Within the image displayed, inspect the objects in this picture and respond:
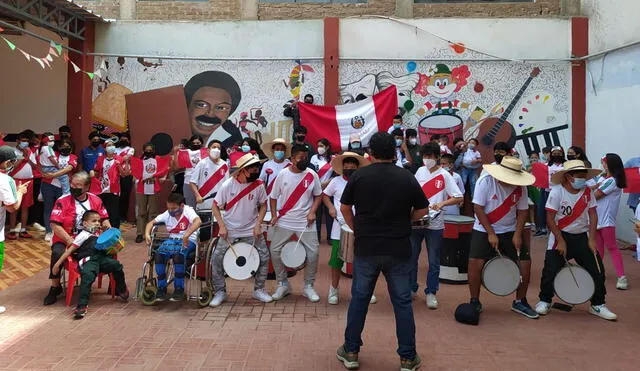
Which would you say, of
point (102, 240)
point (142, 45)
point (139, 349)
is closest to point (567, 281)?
point (139, 349)

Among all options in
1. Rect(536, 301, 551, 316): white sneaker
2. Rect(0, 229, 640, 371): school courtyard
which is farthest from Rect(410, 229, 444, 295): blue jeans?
Rect(536, 301, 551, 316): white sneaker

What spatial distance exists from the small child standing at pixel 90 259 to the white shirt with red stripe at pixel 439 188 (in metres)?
3.68

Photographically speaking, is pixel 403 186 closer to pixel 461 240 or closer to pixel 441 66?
pixel 461 240

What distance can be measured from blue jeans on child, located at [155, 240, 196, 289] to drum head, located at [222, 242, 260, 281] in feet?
1.55

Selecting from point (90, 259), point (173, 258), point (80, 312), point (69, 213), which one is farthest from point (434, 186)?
point (69, 213)

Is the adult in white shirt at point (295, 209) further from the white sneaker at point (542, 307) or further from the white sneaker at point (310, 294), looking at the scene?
the white sneaker at point (542, 307)

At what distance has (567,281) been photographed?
5.97 meters

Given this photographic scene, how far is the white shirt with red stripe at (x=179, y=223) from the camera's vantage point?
6484 millimetres

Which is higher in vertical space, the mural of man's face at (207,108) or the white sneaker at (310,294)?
the mural of man's face at (207,108)

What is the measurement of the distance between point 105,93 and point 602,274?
433 inches

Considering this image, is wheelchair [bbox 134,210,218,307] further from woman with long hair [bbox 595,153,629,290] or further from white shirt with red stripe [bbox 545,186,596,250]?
woman with long hair [bbox 595,153,629,290]

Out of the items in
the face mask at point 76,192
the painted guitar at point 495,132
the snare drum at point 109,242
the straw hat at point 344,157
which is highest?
the painted guitar at point 495,132

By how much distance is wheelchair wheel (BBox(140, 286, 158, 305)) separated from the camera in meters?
6.27

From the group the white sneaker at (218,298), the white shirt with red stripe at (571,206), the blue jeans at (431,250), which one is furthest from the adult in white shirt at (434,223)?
the white sneaker at (218,298)
